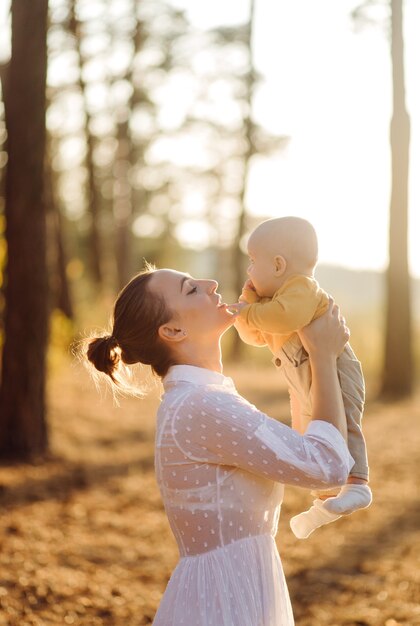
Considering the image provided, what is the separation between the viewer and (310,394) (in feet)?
8.32

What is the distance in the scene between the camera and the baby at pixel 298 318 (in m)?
2.46

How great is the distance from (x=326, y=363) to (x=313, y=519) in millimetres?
539

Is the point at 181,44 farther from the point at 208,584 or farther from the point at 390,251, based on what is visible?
the point at 208,584

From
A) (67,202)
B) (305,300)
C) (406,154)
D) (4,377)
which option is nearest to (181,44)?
(406,154)

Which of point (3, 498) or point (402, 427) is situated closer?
point (3, 498)

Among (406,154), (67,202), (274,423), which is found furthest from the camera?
(67,202)

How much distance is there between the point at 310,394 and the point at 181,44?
20169 mm

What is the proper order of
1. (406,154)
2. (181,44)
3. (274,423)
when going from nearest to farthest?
(274,423), (406,154), (181,44)

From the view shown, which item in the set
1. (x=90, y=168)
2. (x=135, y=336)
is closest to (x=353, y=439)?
(x=135, y=336)

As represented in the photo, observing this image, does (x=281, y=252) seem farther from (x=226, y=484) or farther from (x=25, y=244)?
(x=25, y=244)

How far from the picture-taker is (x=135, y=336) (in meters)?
2.60

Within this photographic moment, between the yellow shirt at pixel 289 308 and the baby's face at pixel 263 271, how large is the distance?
0.20 ft

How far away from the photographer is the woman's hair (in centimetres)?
257

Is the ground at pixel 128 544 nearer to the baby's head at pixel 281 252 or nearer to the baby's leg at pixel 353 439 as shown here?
the baby's head at pixel 281 252
